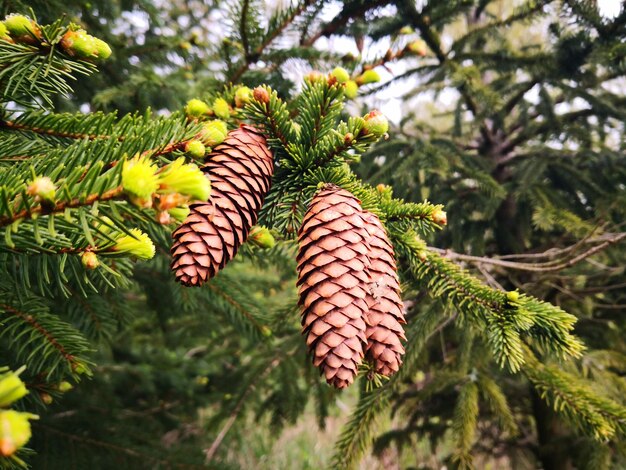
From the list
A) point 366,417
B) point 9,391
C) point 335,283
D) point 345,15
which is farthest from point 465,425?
point 345,15

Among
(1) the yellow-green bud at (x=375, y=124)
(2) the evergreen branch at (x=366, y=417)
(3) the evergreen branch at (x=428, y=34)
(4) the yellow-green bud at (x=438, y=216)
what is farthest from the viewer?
(3) the evergreen branch at (x=428, y=34)

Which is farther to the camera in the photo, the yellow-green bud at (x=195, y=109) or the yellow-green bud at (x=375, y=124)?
the yellow-green bud at (x=195, y=109)

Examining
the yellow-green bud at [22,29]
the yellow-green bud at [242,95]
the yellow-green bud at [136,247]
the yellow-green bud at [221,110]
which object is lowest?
the yellow-green bud at [136,247]

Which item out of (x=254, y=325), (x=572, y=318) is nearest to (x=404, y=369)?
(x=254, y=325)

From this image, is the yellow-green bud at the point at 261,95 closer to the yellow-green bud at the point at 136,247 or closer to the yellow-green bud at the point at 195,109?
the yellow-green bud at the point at 195,109

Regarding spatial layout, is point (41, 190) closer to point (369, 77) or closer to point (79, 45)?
point (79, 45)

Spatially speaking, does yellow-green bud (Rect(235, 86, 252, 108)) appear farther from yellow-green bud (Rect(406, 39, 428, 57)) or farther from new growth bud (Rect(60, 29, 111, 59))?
yellow-green bud (Rect(406, 39, 428, 57))

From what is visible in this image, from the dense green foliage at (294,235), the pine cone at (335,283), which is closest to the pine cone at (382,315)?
the pine cone at (335,283)
